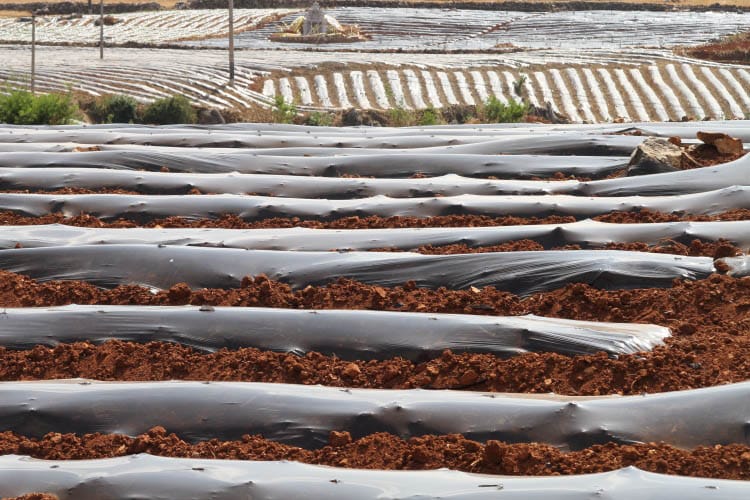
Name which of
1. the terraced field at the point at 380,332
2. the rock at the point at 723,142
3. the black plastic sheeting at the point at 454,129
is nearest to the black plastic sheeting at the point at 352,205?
the terraced field at the point at 380,332

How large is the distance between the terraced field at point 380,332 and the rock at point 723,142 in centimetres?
6

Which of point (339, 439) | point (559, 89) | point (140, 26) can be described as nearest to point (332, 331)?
point (339, 439)

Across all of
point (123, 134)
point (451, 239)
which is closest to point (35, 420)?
point (451, 239)

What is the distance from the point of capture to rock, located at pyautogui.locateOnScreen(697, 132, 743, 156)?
6.53 meters

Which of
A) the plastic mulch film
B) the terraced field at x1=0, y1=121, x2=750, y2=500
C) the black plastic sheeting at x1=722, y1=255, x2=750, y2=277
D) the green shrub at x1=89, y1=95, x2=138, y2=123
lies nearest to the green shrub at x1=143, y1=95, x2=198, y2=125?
the green shrub at x1=89, y1=95, x2=138, y2=123

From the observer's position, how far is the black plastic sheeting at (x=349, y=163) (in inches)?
265

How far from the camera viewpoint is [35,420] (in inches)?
142

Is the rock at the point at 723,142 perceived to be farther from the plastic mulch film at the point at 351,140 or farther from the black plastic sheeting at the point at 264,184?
the black plastic sheeting at the point at 264,184

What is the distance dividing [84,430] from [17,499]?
20.3 inches

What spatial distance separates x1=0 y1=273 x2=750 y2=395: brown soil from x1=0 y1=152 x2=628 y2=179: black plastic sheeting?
7.46 feet

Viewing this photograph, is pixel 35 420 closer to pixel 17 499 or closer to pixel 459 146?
pixel 17 499

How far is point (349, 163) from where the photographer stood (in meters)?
6.95

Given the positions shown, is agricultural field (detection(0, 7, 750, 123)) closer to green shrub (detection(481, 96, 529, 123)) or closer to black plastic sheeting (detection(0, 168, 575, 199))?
green shrub (detection(481, 96, 529, 123))

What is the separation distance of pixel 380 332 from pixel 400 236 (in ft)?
4.03
